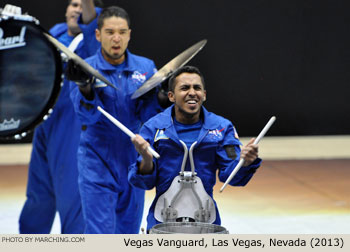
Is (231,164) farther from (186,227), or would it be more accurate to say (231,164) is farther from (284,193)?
(284,193)

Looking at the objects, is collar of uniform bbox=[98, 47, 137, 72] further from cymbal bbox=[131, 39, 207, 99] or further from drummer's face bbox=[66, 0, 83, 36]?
drummer's face bbox=[66, 0, 83, 36]

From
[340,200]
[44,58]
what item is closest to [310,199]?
[340,200]

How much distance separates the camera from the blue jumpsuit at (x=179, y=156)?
401 cm

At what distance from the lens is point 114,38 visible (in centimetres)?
499

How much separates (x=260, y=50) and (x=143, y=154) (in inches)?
238

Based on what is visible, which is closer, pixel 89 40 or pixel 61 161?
pixel 89 40

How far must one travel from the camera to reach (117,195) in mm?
Result: 5090

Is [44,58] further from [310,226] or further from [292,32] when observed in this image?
[292,32]

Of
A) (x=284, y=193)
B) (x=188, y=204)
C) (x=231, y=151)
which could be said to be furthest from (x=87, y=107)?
(x=284, y=193)

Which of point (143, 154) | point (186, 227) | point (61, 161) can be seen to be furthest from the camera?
point (61, 161)

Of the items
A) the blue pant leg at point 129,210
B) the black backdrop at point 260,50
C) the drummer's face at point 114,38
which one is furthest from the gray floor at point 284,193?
the drummer's face at point 114,38

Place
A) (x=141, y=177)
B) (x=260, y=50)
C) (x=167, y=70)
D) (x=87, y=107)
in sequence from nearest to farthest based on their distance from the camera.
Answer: (x=141, y=177) < (x=167, y=70) < (x=87, y=107) < (x=260, y=50)

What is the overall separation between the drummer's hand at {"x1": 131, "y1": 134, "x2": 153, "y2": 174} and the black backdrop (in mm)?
5564

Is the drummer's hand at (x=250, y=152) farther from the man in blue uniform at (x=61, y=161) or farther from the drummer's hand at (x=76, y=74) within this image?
the man in blue uniform at (x=61, y=161)
